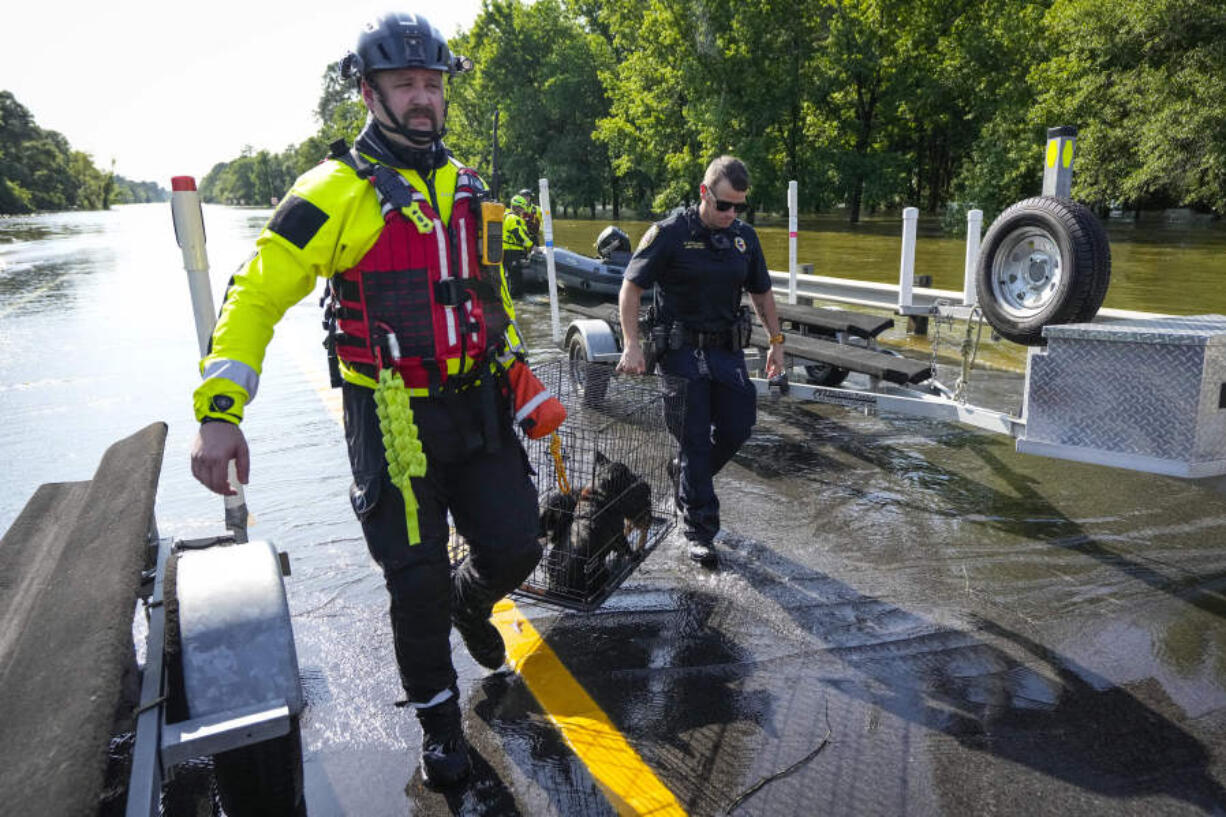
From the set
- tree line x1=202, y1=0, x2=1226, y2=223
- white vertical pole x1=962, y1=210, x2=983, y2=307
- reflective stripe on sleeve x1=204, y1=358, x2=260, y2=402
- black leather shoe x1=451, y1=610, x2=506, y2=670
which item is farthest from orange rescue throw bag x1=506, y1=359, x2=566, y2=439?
tree line x1=202, y1=0, x2=1226, y2=223

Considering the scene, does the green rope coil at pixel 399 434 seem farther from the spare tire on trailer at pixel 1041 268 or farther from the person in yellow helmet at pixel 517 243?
the person in yellow helmet at pixel 517 243

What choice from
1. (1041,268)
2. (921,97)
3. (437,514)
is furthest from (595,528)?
(921,97)

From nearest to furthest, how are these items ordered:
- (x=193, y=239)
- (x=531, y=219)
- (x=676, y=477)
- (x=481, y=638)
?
(x=481, y=638), (x=193, y=239), (x=676, y=477), (x=531, y=219)

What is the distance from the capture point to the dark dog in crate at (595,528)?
11.8 ft

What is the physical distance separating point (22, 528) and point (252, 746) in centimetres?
107

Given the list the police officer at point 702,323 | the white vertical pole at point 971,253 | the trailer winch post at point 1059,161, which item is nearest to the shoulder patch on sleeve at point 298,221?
the police officer at point 702,323

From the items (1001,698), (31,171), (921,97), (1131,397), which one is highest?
(31,171)

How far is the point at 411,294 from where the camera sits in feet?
8.77

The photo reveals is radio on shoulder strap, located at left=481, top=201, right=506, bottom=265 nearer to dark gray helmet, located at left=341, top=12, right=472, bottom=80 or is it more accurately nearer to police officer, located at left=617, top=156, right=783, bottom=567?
dark gray helmet, located at left=341, top=12, right=472, bottom=80

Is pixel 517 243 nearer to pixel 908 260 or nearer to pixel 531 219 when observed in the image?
pixel 531 219

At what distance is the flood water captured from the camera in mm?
2682

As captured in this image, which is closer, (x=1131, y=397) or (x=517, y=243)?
(x=1131, y=397)

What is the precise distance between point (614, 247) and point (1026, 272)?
8.29 metres

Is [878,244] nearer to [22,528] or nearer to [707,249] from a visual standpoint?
[707,249]
